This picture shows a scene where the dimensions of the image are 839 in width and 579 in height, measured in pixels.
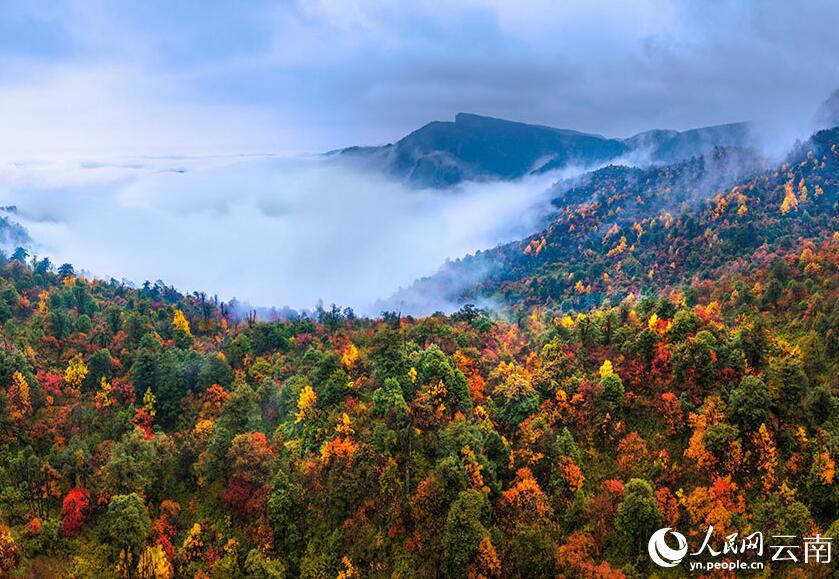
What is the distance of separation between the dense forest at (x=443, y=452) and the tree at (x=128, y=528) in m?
0.24

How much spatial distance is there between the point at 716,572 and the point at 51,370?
102412 millimetres

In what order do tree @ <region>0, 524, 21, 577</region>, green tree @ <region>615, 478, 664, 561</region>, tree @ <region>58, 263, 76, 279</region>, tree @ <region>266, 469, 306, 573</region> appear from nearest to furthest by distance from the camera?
1. green tree @ <region>615, 478, 664, 561</region>
2. tree @ <region>0, 524, 21, 577</region>
3. tree @ <region>266, 469, 306, 573</region>
4. tree @ <region>58, 263, 76, 279</region>

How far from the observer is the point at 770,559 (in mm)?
51031

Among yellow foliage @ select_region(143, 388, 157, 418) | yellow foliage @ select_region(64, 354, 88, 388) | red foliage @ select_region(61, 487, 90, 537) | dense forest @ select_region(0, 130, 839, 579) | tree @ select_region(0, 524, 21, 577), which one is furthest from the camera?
yellow foliage @ select_region(64, 354, 88, 388)

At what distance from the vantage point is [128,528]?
62.0m

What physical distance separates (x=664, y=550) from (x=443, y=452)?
23938 mm

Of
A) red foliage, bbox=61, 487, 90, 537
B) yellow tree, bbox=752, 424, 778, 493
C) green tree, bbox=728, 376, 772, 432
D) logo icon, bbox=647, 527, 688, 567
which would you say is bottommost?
red foliage, bbox=61, 487, 90, 537

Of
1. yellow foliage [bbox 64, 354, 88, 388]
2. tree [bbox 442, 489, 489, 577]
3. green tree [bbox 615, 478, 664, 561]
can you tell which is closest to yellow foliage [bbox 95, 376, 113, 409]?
yellow foliage [bbox 64, 354, 88, 388]

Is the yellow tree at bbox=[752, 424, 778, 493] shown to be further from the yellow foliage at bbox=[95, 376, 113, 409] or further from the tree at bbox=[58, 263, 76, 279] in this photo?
the tree at bbox=[58, 263, 76, 279]

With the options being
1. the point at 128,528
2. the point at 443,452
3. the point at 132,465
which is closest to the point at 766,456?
the point at 443,452

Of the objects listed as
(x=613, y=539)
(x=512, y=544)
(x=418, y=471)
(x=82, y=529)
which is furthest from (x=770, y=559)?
(x=82, y=529)

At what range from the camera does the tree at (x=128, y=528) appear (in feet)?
202

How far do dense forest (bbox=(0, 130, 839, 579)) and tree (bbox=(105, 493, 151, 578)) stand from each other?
24cm

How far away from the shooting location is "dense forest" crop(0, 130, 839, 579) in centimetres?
5681
